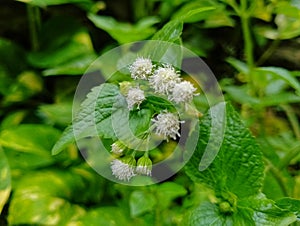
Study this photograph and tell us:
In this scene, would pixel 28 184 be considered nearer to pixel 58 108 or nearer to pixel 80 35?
pixel 58 108

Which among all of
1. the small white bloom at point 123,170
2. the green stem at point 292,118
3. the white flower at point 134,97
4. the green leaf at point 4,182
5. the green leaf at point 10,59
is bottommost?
the green leaf at point 4,182

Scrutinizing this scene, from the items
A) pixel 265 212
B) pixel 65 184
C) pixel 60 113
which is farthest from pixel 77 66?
pixel 265 212

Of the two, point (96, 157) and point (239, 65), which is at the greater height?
point (239, 65)

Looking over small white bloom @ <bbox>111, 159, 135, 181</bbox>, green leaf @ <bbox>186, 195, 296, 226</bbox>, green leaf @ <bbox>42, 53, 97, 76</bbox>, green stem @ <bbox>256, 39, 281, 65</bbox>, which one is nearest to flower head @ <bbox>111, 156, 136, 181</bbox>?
small white bloom @ <bbox>111, 159, 135, 181</bbox>

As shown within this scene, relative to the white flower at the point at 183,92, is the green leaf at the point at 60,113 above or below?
below

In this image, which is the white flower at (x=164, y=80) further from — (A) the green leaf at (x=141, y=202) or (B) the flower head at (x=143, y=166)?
(A) the green leaf at (x=141, y=202)

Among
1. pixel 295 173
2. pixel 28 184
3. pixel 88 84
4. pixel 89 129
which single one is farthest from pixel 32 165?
pixel 295 173

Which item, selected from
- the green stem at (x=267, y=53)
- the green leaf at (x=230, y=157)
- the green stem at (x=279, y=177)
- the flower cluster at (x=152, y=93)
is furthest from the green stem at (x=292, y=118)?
the flower cluster at (x=152, y=93)
